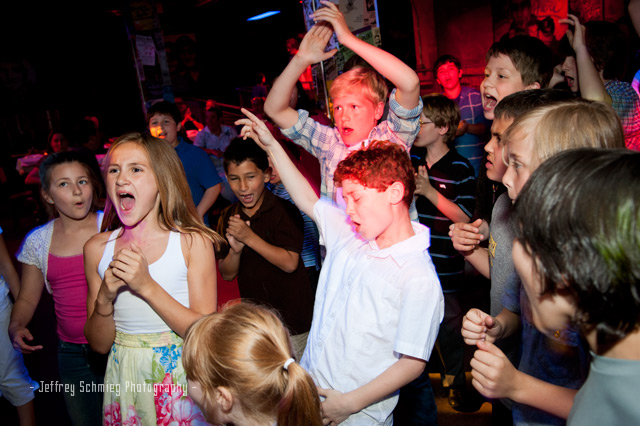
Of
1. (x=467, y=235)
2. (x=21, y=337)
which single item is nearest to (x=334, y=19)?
(x=467, y=235)

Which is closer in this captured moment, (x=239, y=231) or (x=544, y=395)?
(x=544, y=395)

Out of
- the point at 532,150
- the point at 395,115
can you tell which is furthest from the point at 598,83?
the point at 532,150

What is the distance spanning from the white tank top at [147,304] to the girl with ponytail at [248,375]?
46cm

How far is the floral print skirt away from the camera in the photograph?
1.75m

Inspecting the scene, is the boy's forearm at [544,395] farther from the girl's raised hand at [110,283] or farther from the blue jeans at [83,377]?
the blue jeans at [83,377]

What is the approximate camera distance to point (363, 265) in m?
1.59

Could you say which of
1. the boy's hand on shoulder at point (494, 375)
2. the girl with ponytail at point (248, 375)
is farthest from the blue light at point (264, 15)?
the boy's hand on shoulder at point (494, 375)

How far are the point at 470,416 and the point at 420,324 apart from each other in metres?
1.66

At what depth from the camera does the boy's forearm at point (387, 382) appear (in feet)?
4.70

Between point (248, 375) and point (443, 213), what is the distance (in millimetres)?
1746

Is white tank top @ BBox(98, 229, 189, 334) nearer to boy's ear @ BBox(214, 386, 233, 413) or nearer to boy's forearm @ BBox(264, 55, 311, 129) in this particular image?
boy's ear @ BBox(214, 386, 233, 413)

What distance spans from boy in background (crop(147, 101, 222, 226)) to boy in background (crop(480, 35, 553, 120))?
2380mm

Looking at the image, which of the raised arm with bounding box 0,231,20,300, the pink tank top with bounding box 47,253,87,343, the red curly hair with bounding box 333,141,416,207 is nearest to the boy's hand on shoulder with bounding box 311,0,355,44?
the red curly hair with bounding box 333,141,416,207

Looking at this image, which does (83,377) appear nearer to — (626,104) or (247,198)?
(247,198)
